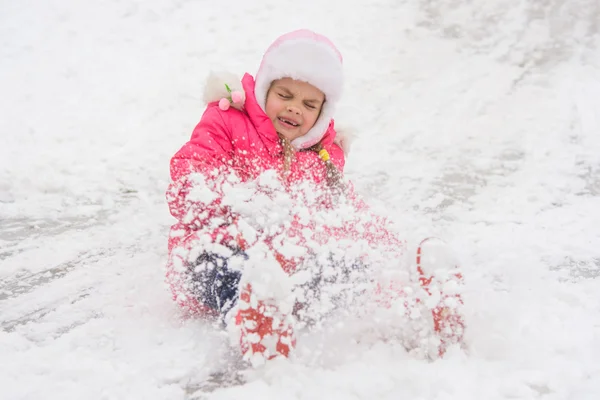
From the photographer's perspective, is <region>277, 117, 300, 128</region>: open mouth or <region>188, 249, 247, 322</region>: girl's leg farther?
<region>277, 117, 300, 128</region>: open mouth

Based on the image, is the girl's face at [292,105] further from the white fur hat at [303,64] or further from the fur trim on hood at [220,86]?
the fur trim on hood at [220,86]

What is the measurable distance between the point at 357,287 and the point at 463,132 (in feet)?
6.66

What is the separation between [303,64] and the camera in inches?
80.8

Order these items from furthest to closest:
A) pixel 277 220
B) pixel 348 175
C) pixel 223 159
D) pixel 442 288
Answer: pixel 348 175
pixel 223 159
pixel 277 220
pixel 442 288

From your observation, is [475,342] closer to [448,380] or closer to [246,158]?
[448,380]

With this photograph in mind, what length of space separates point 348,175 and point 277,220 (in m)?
1.27

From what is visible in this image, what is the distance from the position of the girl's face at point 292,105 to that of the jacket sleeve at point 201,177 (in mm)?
233

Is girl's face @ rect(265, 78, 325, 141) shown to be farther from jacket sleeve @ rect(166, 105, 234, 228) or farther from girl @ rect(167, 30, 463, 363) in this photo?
jacket sleeve @ rect(166, 105, 234, 228)

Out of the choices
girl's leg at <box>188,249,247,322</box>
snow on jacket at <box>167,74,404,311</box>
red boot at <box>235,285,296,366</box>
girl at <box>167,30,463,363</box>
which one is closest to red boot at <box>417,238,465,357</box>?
girl at <box>167,30,463,363</box>

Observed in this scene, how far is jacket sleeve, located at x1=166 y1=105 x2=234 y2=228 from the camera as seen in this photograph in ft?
6.13

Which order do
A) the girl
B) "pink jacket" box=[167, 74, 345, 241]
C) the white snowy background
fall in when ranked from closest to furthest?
the white snowy background
the girl
"pink jacket" box=[167, 74, 345, 241]

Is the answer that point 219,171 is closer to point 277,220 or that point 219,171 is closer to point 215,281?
point 277,220

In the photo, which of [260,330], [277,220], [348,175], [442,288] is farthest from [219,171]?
[348,175]

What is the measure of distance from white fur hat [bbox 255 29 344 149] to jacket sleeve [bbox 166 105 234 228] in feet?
0.83
